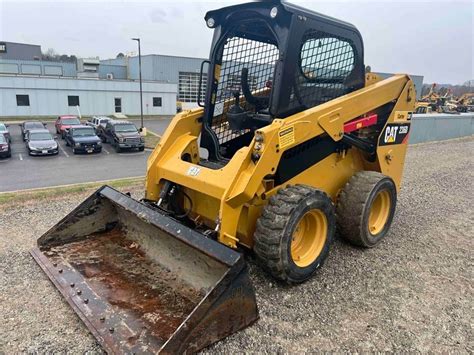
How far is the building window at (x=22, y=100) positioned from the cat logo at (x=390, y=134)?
33.4 m

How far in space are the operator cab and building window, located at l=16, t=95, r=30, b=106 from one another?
3232 centimetres

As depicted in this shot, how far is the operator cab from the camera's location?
377 cm

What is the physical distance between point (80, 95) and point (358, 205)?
34044mm

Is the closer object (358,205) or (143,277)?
(143,277)

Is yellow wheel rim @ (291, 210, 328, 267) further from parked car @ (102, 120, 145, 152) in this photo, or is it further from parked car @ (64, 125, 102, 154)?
parked car @ (64, 125, 102, 154)

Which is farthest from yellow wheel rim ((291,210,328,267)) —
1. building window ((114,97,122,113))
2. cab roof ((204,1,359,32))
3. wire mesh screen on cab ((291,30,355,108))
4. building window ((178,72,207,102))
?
building window ((178,72,207,102))

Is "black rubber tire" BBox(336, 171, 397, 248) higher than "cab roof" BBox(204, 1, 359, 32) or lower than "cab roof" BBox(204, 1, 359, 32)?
lower

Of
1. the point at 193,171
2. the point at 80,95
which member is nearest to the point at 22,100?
the point at 80,95

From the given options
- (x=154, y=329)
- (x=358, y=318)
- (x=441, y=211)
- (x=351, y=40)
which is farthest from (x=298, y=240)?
(x=441, y=211)

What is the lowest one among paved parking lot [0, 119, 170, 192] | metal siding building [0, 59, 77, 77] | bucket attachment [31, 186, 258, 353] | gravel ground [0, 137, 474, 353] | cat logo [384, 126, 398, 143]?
paved parking lot [0, 119, 170, 192]

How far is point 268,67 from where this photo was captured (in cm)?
457

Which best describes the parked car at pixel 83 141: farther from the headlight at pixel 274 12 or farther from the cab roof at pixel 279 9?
the headlight at pixel 274 12

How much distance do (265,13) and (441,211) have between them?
5.05 metres

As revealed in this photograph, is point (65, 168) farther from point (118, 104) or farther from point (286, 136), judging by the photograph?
point (118, 104)
